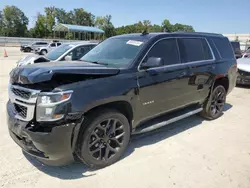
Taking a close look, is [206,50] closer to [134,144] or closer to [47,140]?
[134,144]

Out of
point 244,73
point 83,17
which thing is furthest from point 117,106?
point 83,17

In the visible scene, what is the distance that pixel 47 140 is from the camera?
9.00 ft

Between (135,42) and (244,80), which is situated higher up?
(135,42)

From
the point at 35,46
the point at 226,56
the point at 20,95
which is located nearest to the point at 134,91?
the point at 20,95

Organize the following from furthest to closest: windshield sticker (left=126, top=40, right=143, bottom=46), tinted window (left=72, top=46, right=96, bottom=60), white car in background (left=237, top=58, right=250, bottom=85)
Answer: white car in background (left=237, top=58, right=250, bottom=85) < tinted window (left=72, top=46, right=96, bottom=60) < windshield sticker (left=126, top=40, right=143, bottom=46)

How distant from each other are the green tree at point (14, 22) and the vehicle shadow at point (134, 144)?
7597cm

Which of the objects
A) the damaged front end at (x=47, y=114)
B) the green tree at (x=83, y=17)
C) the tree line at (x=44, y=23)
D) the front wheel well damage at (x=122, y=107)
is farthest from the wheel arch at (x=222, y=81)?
the green tree at (x=83, y=17)

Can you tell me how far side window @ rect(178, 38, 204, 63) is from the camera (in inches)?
176

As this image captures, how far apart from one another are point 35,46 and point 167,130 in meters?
29.6

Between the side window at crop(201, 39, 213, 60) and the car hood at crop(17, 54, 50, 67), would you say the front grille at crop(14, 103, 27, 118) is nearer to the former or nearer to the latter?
the side window at crop(201, 39, 213, 60)

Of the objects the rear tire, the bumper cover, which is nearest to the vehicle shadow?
the rear tire

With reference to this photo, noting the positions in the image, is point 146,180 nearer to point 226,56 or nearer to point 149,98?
point 149,98

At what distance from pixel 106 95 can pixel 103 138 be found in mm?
662

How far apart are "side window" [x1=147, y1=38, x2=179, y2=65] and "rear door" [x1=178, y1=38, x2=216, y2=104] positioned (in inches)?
6.7
